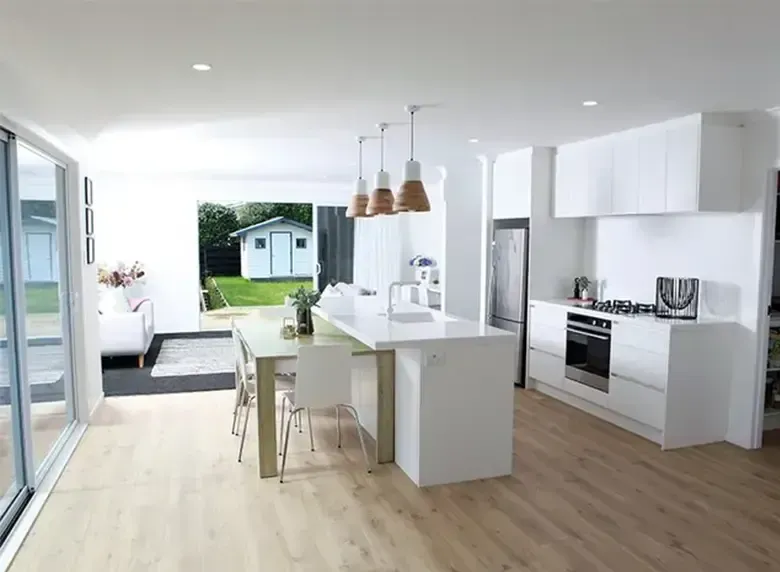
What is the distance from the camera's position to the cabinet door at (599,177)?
501 cm

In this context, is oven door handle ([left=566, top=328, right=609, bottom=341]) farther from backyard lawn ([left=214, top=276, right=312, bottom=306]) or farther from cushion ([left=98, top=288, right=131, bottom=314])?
backyard lawn ([left=214, top=276, right=312, bottom=306])

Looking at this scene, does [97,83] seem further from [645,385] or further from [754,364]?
[754,364]

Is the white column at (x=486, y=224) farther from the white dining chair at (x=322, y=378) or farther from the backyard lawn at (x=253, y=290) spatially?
the backyard lawn at (x=253, y=290)

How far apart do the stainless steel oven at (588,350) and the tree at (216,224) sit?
Answer: 678 centimetres

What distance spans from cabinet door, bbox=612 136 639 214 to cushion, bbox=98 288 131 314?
5.89m

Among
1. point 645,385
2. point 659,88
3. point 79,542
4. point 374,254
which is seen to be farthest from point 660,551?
point 374,254

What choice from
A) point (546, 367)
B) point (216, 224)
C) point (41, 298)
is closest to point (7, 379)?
point (41, 298)

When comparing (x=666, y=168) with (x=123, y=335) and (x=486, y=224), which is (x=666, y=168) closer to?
(x=486, y=224)

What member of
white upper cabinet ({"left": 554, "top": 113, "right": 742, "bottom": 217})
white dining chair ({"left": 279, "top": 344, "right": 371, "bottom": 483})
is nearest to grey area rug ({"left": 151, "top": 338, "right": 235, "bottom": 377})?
white dining chair ({"left": 279, "top": 344, "right": 371, "bottom": 483})

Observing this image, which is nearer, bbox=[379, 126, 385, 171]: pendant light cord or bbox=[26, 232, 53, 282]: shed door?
bbox=[26, 232, 53, 282]: shed door

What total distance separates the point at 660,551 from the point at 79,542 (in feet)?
9.44

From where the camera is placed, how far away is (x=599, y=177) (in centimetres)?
512

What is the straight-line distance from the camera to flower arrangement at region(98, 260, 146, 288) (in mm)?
7727

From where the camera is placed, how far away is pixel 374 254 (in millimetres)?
10000
